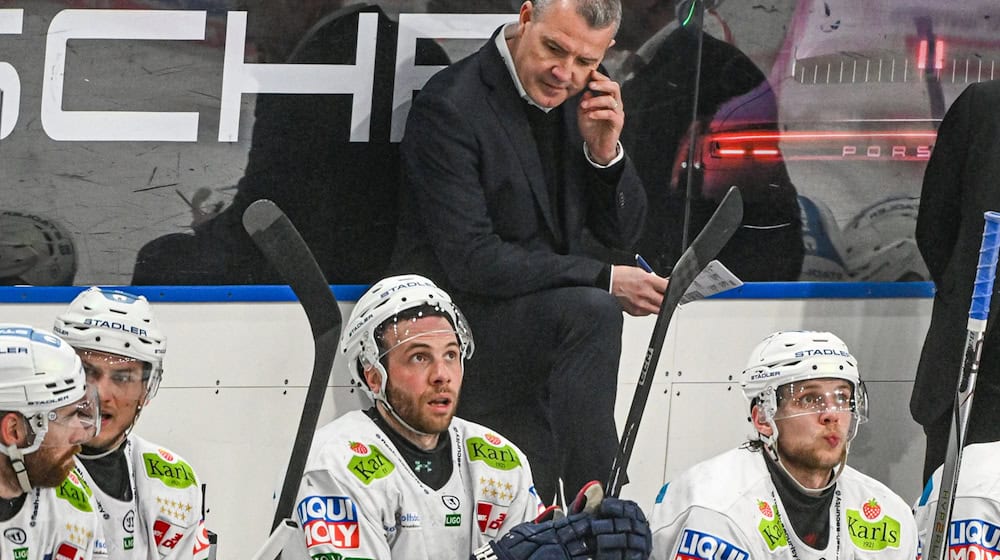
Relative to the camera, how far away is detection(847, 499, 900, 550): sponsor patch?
374 centimetres

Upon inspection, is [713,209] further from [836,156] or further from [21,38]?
[21,38]

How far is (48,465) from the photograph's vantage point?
3143 millimetres

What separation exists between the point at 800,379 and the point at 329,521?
1.12 metres

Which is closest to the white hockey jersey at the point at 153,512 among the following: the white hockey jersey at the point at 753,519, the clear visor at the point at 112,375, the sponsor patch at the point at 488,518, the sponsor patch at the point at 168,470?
the sponsor patch at the point at 168,470

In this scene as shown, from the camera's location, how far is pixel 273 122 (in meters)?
4.36

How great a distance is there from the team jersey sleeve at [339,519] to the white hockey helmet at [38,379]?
49 cm

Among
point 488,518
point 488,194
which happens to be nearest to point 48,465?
point 488,518

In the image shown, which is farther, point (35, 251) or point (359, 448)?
point (35, 251)

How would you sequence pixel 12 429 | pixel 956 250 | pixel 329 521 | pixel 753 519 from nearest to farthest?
1. pixel 12 429
2. pixel 329 521
3. pixel 753 519
4. pixel 956 250

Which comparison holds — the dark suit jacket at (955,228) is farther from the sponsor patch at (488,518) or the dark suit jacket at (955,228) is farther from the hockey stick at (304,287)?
the hockey stick at (304,287)

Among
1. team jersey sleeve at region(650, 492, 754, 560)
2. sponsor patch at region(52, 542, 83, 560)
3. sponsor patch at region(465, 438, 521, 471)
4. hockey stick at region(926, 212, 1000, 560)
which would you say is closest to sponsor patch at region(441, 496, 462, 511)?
sponsor patch at region(465, 438, 521, 471)

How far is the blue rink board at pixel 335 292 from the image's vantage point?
4.20 m

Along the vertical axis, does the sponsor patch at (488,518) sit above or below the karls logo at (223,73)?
below

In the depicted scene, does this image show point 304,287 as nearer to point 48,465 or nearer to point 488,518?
point 488,518
